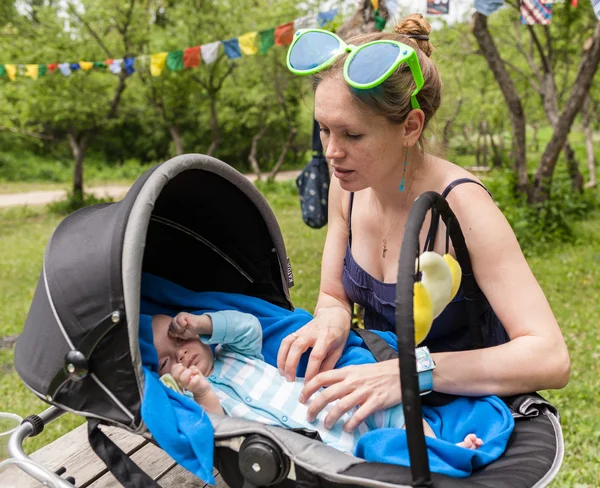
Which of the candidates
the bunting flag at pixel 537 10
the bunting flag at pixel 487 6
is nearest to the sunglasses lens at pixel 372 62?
the bunting flag at pixel 487 6

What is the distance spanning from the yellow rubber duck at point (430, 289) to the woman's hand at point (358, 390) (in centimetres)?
28

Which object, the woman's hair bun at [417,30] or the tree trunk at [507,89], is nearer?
the woman's hair bun at [417,30]

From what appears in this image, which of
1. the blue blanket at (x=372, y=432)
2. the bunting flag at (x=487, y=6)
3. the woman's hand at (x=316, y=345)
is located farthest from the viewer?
the bunting flag at (x=487, y=6)

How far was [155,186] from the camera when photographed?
4.88ft

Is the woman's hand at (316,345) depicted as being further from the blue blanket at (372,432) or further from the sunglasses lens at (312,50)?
the sunglasses lens at (312,50)

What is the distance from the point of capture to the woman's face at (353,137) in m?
1.61

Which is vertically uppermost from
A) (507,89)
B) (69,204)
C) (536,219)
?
(507,89)

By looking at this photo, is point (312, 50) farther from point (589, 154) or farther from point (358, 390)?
point (589, 154)

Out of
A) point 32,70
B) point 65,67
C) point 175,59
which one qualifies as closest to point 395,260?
point 175,59

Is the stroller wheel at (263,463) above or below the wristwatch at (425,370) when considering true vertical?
below

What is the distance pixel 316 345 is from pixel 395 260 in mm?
405

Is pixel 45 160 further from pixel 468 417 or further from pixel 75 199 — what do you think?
pixel 468 417

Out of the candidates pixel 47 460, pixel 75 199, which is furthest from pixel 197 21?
pixel 47 460

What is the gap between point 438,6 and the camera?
5.45 m
